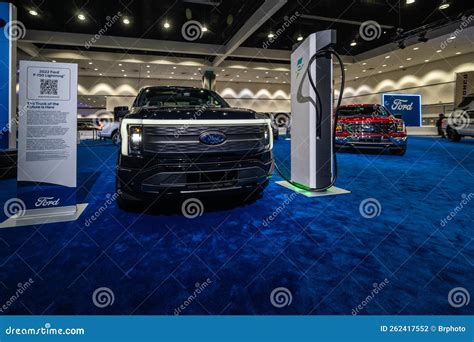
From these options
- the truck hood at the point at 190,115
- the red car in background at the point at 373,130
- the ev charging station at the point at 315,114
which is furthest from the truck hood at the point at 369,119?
Answer: the truck hood at the point at 190,115

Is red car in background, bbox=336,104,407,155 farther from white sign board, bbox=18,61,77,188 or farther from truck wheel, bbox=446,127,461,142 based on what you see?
white sign board, bbox=18,61,77,188

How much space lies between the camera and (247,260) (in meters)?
1.70

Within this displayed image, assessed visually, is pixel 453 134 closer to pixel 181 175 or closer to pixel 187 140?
pixel 187 140

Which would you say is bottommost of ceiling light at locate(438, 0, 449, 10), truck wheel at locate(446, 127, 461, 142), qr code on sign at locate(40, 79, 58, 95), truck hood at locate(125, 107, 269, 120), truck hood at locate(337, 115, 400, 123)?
truck hood at locate(125, 107, 269, 120)

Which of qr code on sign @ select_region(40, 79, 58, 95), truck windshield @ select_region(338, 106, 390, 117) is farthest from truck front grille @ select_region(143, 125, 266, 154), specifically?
truck windshield @ select_region(338, 106, 390, 117)

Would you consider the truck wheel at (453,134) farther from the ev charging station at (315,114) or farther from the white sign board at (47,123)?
the white sign board at (47,123)

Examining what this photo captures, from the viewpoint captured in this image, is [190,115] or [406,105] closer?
[190,115]

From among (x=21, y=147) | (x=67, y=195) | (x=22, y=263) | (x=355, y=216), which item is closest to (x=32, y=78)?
(x=21, y=147)

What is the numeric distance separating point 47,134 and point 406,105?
20.4m

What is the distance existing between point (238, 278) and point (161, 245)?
0.69 m

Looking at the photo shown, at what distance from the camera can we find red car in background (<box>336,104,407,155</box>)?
6547 millimetres

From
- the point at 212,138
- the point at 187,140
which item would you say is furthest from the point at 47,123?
the point at 212,138
